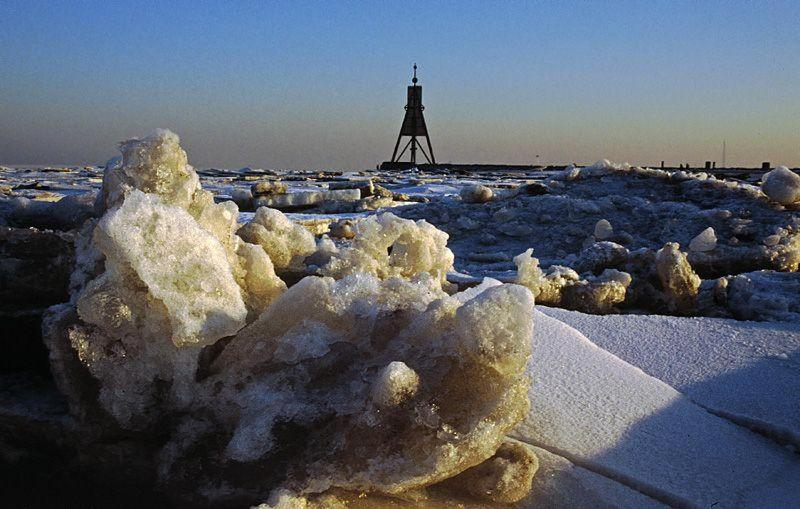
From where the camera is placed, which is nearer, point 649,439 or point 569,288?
point 649,439

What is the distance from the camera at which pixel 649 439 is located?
1755 mm

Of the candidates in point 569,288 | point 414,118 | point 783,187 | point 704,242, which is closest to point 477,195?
point 704,242

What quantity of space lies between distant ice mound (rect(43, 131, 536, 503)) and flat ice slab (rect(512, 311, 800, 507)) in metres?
0.27

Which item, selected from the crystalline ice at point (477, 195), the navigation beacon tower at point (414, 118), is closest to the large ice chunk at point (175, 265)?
the crystalline ice at point (477, 195)

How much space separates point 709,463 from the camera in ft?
5.55

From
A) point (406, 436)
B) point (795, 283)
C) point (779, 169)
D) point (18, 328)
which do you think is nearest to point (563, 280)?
point (795, 283)

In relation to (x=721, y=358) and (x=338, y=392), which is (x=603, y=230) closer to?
(x=721, y=358)

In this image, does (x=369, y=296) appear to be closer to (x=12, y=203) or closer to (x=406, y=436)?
(x=406, y=436)

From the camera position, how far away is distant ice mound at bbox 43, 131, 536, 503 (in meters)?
1.38

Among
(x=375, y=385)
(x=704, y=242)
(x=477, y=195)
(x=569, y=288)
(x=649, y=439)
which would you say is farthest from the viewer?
(x=477, y=195)

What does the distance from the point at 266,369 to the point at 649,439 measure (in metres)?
1.00

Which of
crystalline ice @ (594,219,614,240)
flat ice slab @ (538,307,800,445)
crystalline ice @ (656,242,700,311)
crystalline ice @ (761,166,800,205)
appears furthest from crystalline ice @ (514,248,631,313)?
crystalline ice @ (761,166,800,205)

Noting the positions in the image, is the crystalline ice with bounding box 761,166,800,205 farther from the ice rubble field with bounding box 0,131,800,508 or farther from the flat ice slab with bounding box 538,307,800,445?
the ice rubble field with bounding box 0,131,800,508

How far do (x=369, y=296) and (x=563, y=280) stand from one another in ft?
6.36
